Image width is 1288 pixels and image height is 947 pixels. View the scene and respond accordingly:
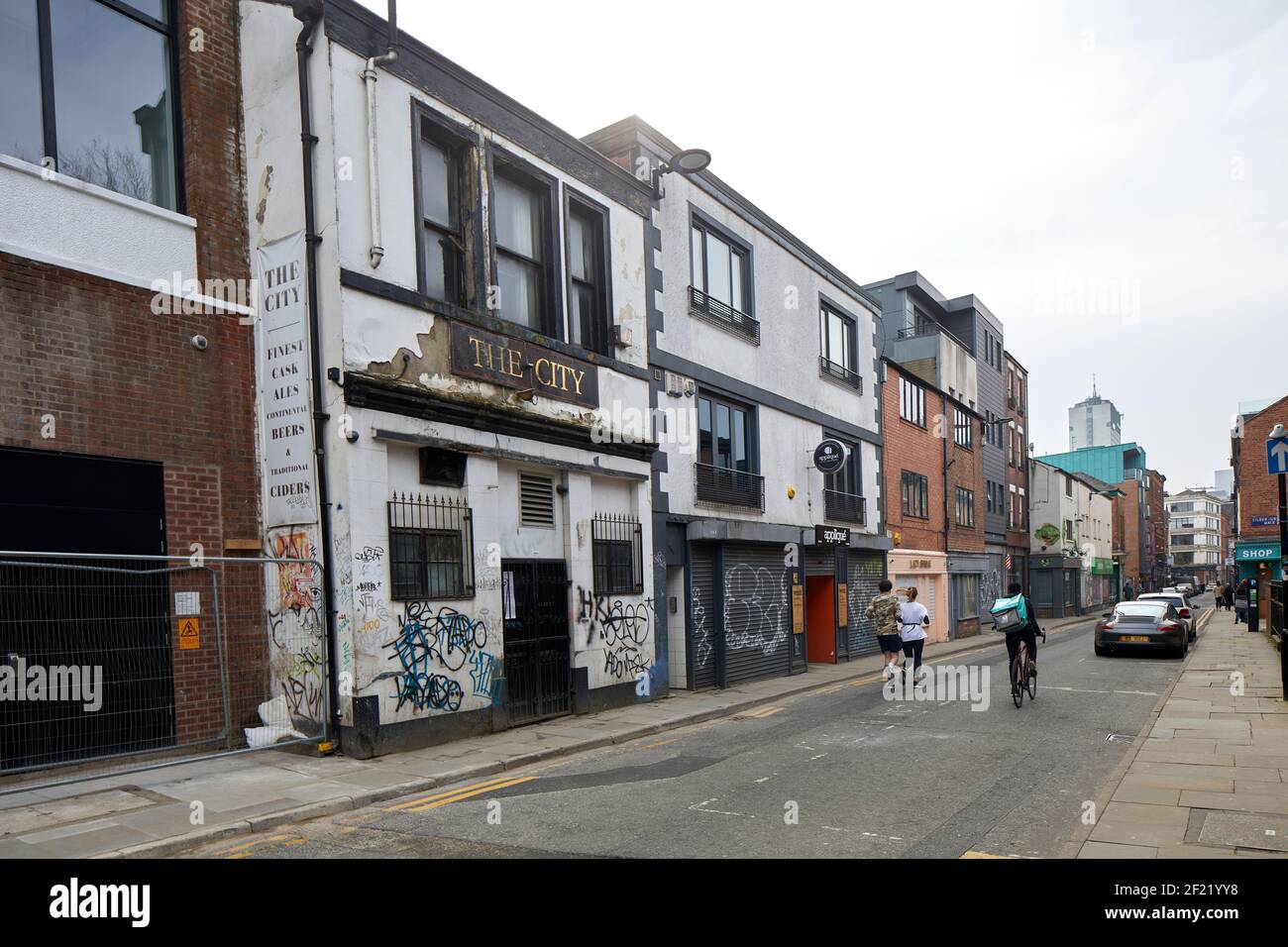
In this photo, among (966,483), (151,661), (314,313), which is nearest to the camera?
(151,661)

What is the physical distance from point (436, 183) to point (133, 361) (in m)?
4.35

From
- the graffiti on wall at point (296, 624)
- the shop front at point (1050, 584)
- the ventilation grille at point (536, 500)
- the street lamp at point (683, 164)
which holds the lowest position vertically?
the shop front at point (1050, 584)

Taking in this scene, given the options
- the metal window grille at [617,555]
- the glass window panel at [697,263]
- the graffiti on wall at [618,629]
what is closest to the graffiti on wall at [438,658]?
the graffiti on wall at [618,629]

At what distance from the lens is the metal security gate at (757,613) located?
55.2 feet

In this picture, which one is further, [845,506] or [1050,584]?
[1050,584]

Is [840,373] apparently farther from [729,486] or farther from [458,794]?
[458,794]

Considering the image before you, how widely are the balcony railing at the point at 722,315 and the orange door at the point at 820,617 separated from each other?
20.4 ft

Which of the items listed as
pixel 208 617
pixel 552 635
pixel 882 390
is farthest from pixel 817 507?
pixel 208 617

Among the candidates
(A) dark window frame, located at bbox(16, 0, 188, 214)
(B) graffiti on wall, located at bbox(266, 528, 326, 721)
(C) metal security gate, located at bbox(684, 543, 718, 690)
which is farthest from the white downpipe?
(C) metal security gate, located at bbox(684, 543, 718, 690)

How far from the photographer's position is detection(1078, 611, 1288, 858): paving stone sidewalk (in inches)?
238

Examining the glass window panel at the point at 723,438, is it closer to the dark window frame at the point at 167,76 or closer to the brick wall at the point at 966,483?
the dark window frame at the point at 167,76

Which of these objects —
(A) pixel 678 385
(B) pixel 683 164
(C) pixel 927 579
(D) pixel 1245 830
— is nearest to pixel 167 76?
(B) pixel 683 164

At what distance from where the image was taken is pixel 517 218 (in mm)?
12836

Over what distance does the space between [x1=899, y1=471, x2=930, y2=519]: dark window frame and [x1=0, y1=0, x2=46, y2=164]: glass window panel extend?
22642mm
